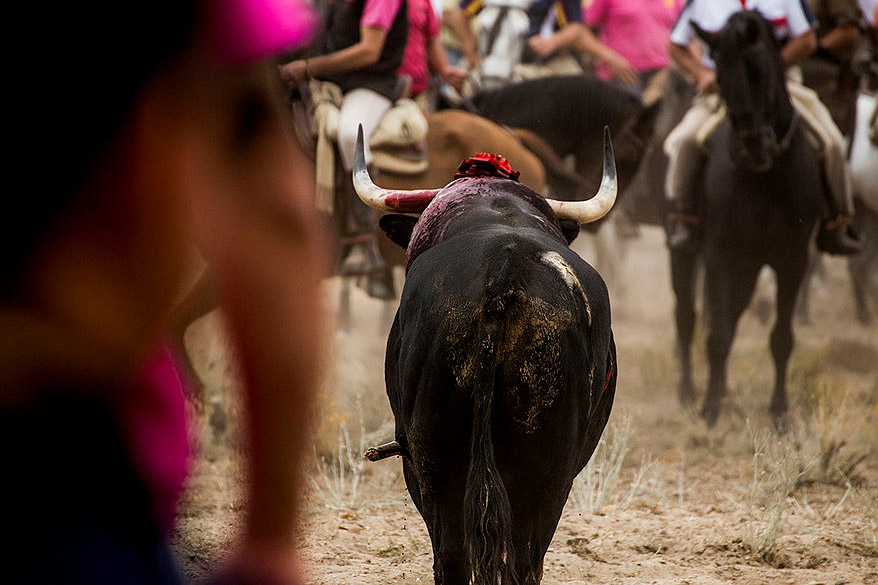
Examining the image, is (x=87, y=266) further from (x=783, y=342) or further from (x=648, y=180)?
(x=648, y=180)

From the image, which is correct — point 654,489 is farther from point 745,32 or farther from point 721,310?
point 745,32

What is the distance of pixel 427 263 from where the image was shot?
11.5 ft

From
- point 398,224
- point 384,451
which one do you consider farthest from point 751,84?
point 384,451

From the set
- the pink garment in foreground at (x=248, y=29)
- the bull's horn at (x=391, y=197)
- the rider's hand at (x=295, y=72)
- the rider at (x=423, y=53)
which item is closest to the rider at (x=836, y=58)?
the rider at (x=423, y=53)

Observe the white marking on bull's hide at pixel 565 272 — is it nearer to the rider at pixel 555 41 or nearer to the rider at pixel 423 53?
the rider at pixel 423 53

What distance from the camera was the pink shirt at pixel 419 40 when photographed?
8262 millimetres

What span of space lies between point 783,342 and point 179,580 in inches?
292

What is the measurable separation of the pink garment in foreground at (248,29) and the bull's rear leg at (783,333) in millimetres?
7080

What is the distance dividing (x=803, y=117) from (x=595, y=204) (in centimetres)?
433

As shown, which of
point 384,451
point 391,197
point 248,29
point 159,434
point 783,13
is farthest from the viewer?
point 783,13

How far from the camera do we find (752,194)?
25.6ft

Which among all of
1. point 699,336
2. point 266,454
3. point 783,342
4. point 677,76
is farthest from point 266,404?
point 677,76

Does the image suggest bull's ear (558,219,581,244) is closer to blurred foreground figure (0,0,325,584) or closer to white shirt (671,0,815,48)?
blurred foreground figure (0,0,325,584)

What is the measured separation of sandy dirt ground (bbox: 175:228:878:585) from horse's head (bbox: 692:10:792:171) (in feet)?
5.72
